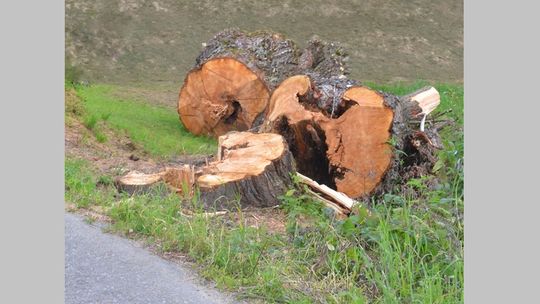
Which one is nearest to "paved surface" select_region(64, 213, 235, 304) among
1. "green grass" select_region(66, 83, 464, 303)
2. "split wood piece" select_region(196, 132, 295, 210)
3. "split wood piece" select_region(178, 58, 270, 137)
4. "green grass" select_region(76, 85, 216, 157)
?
"green grass" select_region(66, 83, 464, 303)

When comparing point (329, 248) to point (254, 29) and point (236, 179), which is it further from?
point (254, 29)

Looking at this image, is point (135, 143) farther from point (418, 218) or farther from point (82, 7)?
point (82, 7)

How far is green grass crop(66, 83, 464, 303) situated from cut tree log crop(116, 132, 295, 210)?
0.29 m

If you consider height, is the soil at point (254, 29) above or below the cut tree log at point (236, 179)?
below

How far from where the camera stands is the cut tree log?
504 centimetres

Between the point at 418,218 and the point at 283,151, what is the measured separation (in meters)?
1.49

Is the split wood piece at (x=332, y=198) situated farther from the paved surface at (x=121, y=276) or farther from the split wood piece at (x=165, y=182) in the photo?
the paved surface at (x=121, y=276)

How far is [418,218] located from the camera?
3982mm

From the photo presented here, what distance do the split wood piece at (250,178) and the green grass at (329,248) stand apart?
0.96ft

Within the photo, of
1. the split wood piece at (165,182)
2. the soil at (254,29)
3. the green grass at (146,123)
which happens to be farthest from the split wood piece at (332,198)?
the soil at (254,29)

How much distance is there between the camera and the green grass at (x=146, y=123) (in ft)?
27.1

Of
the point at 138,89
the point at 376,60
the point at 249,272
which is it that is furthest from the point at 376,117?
the point at 376,60

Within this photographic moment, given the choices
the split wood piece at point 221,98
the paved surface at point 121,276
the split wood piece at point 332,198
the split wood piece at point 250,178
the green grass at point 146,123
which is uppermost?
the paved surface at point 121,276

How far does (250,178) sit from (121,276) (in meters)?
1.77
